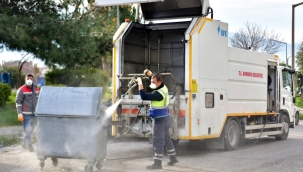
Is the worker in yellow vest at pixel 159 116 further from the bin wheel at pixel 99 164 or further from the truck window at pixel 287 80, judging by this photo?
the truck window at pixel 287 80

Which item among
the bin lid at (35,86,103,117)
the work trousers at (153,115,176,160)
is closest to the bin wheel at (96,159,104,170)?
the bin lid at (35,86,103,117)

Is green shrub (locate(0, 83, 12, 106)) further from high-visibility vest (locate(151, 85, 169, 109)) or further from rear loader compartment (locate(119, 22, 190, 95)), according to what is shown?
A: high-visibility vest (locate(151, 85, 169, 109))

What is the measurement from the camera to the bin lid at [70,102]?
8461 millimetres

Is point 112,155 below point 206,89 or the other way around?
below

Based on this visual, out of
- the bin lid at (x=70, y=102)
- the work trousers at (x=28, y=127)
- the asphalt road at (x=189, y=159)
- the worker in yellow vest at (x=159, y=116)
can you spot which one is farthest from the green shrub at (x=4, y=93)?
the worker in yellow vest at (x=159, y=116)

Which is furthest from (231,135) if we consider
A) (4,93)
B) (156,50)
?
(4,93)

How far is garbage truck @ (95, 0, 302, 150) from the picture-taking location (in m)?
10.6

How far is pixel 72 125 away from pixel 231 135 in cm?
484

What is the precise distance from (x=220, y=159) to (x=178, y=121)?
1118 millimetres

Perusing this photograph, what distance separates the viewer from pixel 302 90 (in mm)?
15570

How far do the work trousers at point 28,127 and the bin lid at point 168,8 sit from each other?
2916 mm

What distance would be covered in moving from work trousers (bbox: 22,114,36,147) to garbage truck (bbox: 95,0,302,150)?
1709mm

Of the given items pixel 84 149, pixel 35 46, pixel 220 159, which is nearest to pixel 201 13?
pixel 220 159

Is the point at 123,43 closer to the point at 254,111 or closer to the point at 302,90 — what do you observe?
the point at 254,111
